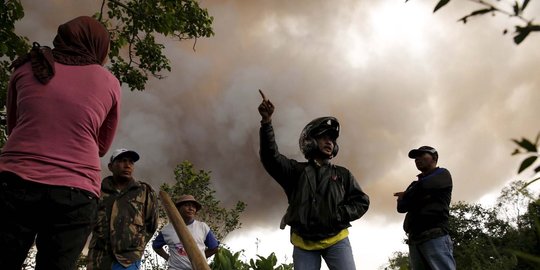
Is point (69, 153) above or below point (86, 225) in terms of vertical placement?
above

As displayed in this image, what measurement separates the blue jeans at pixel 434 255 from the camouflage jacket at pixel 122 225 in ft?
9.09

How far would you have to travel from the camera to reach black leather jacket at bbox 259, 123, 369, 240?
411 cm

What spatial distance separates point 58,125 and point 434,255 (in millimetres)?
4233

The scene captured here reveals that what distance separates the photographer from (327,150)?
4.52m

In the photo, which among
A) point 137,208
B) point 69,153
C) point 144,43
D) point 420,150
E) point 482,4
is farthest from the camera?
point 144,43

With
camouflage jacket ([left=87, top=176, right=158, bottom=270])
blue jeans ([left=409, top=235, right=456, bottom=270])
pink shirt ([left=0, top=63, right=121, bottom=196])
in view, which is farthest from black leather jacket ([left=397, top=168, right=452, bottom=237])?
pink shirt ([left=0, top=63, right=121, bottom=196])

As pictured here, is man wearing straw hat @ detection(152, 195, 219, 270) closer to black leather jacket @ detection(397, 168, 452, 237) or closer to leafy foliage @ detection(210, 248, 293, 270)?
leafy foliage @ detection(210, 248, 293, 270)

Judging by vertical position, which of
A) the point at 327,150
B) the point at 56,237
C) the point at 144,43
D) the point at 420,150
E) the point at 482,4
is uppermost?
the point at 144,43

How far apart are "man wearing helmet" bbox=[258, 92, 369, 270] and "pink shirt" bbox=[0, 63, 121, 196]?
1614 mm

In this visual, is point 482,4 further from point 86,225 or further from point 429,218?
point 429,218

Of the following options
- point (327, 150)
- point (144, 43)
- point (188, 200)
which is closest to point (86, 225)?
point (327, 150)

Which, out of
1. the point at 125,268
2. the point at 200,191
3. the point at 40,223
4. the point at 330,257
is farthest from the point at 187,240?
the point at 200,191

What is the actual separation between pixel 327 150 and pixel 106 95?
7.77 feet

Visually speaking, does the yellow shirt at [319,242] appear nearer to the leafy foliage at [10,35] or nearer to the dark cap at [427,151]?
the dark cap at [427,151]
